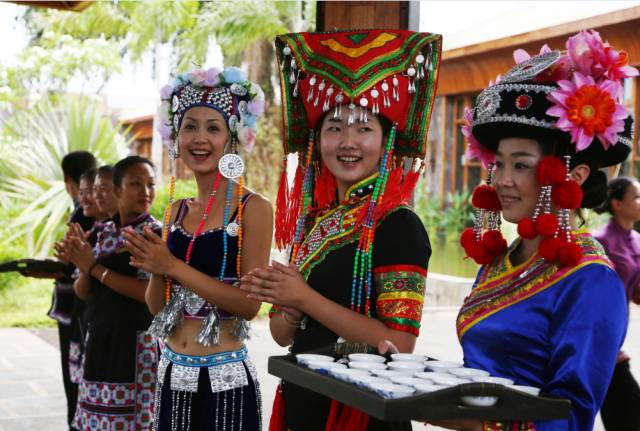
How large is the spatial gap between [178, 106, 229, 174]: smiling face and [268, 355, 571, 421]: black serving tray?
1400mm

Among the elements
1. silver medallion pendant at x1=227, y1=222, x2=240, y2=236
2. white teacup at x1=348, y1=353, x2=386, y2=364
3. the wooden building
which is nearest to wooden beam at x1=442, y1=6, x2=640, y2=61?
the wooden building

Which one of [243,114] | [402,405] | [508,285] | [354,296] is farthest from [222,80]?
[402,405]

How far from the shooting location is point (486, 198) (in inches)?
83.7

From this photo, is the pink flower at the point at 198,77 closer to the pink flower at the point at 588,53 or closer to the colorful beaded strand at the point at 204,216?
the colorful beaded strand at the point at 204,216

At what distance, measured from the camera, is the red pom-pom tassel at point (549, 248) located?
70.2 inches

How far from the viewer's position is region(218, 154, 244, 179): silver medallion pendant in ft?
8.98

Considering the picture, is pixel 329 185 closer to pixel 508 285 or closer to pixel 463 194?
pixel 508 285

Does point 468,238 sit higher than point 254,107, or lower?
lower

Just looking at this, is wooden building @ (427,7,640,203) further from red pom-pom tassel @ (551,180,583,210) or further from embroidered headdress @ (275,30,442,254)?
red pom-pom tassel @ (551,180,583,210)

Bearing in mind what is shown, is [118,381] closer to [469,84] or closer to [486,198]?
[486,198]

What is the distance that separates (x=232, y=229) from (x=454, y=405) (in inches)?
54.9

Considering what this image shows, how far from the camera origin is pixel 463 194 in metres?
11.9

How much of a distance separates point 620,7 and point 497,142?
627 centimetres

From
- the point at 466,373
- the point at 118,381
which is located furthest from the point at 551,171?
the point at 118,381
